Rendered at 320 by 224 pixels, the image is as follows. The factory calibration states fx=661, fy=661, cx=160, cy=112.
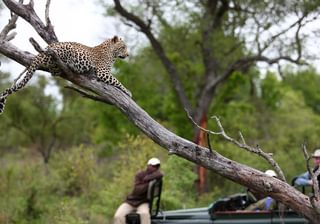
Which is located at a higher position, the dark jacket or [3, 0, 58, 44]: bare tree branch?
[3, 0, 58, 44]: bare tree branch

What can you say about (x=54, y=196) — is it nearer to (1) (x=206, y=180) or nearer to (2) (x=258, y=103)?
(1) (x=206, y=180)

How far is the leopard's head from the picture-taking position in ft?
28.6

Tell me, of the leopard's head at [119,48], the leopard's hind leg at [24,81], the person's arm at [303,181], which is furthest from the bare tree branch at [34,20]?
the person's arm at [303,181]

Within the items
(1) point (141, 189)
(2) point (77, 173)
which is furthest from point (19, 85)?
(2) point (77, 173)

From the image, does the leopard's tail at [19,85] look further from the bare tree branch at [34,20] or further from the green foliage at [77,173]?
the green foliage at [77,173]

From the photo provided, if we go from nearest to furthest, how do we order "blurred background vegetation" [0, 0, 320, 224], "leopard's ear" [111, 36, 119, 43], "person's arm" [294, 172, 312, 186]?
"leopard's ear" [111, 36, 119, 43]
"person's arm" [294, 172, 312, 186]
"blurred background vegetation" [0, 0, 320, 224]

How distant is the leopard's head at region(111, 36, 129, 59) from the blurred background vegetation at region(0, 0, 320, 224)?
3.75 meters

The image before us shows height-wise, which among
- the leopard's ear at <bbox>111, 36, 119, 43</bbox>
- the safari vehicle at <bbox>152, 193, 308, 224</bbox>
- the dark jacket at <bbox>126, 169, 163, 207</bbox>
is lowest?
the safari vehicle at <bbox>152, 193, 308, 224</bbox>

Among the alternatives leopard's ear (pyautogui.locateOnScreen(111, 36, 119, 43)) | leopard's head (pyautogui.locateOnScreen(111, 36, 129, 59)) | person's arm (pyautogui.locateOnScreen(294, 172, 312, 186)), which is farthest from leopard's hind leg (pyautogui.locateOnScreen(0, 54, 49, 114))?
person's arm (pyautogui.locateOnScreen(294, 172, 312, 186))

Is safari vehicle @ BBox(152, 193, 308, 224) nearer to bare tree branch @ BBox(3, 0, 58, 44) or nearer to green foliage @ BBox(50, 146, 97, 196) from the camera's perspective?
bare tree branch @ BBox(3, 0, 58, 44)

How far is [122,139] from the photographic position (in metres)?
21.8

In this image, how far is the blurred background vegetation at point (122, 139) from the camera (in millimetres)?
14711

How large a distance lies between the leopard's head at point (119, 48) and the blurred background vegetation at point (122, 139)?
12.3 feet

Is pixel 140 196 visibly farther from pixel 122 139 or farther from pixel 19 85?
pixel 122 139
